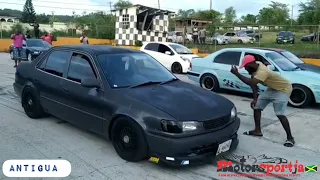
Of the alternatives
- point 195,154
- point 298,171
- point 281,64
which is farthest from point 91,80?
point 281,64

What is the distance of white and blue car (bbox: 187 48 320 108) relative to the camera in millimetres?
7430

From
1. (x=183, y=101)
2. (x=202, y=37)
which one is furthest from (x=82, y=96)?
(x=202, y=37)

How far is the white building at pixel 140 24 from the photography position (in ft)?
72.9

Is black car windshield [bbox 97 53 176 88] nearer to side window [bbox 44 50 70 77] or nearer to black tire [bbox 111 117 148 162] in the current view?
black tire [bbox 111 117 148 162]

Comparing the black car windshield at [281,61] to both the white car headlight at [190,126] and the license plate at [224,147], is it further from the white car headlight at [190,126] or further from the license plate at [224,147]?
the white car headlight at [190,126]

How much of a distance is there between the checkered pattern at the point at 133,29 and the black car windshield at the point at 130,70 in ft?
56.8

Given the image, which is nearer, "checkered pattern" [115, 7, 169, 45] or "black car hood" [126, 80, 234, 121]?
"black car hood" [126, 80, 234, 121]

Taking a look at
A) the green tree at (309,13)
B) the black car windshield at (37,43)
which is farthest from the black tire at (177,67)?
the green tree at (309,13)

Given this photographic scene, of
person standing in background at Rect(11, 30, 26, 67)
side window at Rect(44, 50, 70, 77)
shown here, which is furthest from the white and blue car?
person standing in background at Rect(11, 30, 26, 67)

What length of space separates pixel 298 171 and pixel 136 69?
2599 mm

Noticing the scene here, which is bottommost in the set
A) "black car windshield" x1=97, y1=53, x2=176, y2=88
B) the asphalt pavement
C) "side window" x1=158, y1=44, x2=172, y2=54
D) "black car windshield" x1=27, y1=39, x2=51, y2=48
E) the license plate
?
the asphalt pavement

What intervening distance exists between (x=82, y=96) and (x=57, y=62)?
1.12 metres

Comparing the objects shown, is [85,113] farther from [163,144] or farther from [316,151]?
[316,151]

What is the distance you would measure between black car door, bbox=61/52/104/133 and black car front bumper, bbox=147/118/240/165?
39.9 inches
